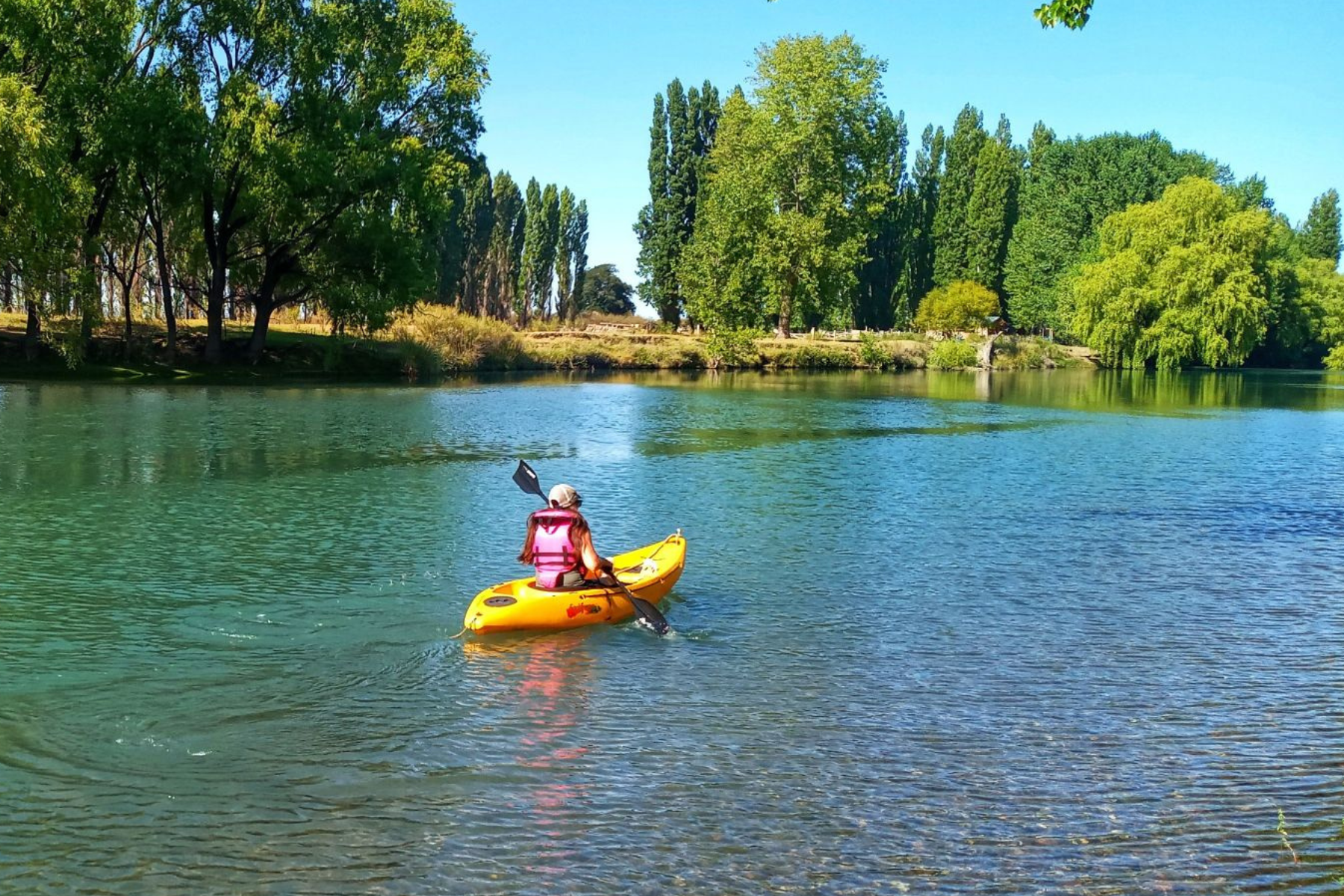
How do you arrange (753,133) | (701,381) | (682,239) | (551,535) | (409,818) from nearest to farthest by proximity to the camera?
(409,818), (551,535), (701,381), (753,133), (682,239)

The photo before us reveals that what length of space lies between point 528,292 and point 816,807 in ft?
291

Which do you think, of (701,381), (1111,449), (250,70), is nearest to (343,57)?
(250,70)

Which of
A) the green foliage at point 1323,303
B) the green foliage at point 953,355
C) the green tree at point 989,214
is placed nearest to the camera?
the green foliage at point 953,355

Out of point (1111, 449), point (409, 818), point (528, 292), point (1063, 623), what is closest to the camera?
point (409, 818)

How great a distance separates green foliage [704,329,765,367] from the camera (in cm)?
7138

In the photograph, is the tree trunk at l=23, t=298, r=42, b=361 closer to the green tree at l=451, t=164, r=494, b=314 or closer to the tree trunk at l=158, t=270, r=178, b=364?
the tree trunk at l=158, t=270, r=178, b=364

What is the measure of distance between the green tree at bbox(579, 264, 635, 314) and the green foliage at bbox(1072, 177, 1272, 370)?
49483 mm

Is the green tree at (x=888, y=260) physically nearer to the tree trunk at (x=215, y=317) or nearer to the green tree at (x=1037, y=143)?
the green tree at (x=1037, y=143)

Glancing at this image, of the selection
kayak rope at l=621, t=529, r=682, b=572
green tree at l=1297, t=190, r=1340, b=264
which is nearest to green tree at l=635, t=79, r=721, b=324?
green tree at l=1297, t=190, r=1340, b=264

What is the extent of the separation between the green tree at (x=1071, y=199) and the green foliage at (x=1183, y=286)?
11789 millimetres

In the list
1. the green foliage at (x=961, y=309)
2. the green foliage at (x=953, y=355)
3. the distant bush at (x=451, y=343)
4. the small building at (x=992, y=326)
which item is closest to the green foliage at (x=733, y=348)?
the green foliage at (x=953, y=355)

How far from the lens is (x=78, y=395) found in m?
35.0

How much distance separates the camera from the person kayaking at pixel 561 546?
11.2 meters

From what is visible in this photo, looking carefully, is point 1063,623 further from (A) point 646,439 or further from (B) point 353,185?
(B) point 353,185
